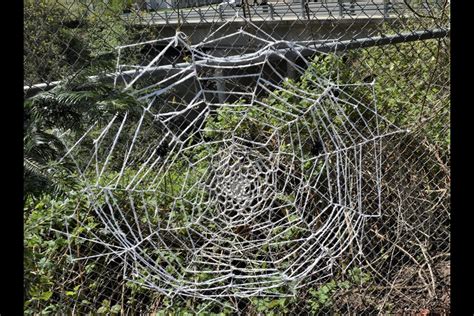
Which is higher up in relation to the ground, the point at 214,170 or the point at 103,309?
the point at 214,170

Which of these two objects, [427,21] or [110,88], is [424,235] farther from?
[110,88]

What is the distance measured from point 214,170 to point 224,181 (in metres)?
0.06

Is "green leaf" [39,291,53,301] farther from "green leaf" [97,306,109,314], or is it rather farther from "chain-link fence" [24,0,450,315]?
"green leaf" [97,306,109,314]

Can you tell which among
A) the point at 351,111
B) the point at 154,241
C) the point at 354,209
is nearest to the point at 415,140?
the point at 351,111

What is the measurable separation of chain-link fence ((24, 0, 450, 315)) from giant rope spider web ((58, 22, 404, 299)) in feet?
0.04

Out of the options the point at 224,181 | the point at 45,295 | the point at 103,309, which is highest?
the point at 224,181

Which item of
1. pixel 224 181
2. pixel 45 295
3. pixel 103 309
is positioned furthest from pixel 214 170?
pixel 45 295

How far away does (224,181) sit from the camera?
2.79 metres

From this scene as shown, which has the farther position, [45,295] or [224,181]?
[224,181]

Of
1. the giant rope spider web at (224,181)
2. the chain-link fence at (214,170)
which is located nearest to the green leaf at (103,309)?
the chain-link fence at (214,170)

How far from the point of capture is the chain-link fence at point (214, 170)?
7.34ft

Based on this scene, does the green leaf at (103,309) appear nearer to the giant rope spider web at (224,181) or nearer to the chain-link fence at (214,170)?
the chain-link fence at (214,170)

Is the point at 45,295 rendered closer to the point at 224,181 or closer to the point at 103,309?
the point at 103,309
